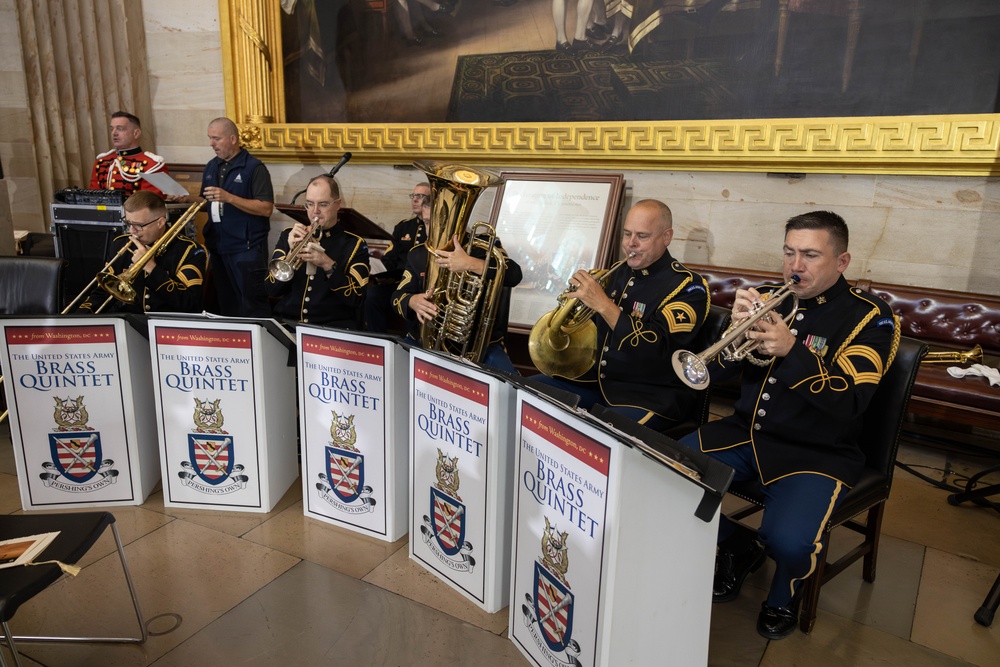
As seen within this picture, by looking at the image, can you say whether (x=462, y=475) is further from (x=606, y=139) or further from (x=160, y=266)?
(x=606, y=139)

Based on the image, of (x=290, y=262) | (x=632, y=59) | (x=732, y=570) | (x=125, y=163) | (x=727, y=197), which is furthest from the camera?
(x=125, y=163)

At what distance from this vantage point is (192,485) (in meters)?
3.19

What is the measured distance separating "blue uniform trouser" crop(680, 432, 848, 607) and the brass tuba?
1041 mm

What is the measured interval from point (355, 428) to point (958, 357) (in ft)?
10.9

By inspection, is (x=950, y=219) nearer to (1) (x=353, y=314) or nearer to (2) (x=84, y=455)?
(1) (x=353, y=314)

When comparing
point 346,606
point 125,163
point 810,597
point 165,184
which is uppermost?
point 125,163

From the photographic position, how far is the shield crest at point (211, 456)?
10.2 feet

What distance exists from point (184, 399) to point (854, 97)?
4369 millimetres

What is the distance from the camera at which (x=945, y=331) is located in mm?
4148

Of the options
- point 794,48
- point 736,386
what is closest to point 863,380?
point 736,386

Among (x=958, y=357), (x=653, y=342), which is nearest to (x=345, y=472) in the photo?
(x=653, y=342)

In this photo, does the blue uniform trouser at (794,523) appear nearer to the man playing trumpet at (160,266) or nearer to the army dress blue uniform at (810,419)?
the army dress blue uniform at (810,419)

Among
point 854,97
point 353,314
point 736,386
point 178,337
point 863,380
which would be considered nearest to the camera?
point 863,380

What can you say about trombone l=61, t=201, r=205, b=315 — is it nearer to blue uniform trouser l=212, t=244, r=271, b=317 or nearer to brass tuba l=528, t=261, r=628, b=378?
blue uniform trouser l=212, t=244, r=271, b=317
